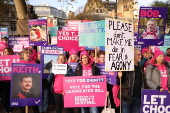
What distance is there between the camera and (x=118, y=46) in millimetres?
4367

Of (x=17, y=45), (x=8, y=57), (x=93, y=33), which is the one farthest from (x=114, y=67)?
(x=17, y=45)

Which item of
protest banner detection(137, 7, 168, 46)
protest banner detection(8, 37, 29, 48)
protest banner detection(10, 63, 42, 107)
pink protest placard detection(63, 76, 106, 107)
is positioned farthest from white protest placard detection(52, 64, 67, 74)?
protest banner detection(8, 37, 29, 48)

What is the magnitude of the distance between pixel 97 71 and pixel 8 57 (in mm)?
2153

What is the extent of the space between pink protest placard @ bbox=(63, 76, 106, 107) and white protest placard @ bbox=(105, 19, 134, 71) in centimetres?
48

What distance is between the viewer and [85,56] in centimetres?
470

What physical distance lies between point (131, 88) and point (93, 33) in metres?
1.90

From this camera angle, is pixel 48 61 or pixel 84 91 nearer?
pixel 84 91

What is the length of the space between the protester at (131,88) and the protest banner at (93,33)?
3.93 ft

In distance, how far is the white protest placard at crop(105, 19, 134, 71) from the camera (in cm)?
428

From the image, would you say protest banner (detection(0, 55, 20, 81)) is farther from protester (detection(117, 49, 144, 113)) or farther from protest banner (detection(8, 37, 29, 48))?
protest banner (detection(8, 37, 29, 48))

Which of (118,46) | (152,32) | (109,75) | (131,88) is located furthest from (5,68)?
(152,32)

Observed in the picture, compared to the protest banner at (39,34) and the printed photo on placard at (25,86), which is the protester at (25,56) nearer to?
the printed photo on placard at (25,86)

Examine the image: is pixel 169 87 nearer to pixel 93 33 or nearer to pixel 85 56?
pixel 85 56

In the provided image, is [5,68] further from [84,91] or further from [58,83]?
[84,91]
